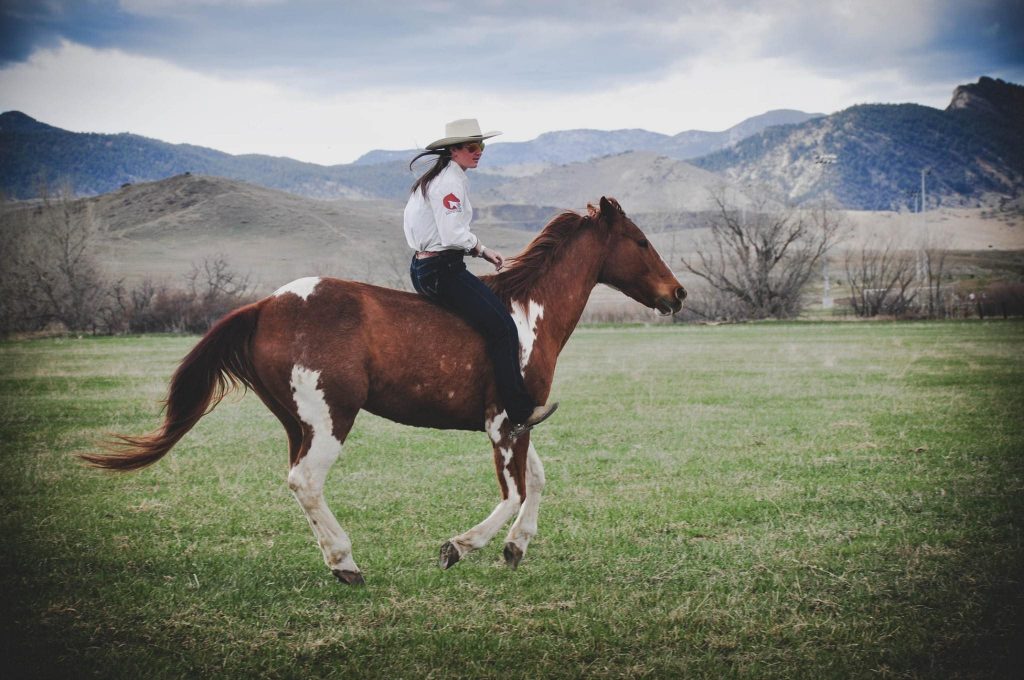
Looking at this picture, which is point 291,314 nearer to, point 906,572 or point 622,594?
point 622,594

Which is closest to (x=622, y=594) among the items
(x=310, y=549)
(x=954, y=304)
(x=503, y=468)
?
(x=503, y=468)

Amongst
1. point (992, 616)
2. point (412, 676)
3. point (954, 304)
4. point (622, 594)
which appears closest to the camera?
point (412, 676)

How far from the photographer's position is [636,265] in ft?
20.6

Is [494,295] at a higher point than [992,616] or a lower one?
higher

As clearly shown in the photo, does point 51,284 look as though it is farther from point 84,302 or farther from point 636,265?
point 636,265

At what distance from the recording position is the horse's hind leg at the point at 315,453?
5.02 metres

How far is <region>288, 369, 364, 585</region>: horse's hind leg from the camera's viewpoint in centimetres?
502

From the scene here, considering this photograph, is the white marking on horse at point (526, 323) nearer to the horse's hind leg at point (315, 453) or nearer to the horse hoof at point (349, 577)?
the horse's hind leg at point (315, 453)

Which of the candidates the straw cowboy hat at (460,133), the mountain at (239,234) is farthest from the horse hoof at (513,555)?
the mountain at (239,234)

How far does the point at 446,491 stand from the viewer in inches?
315

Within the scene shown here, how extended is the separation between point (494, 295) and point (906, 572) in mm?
3560

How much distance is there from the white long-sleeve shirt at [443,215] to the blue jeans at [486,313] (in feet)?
0.43

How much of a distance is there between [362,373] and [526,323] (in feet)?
4.47

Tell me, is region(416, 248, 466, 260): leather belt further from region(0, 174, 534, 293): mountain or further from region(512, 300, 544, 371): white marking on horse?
region(0, 174, 534, 293): mountain
